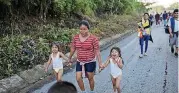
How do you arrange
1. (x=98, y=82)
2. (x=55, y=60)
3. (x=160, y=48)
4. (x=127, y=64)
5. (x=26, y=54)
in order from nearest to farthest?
1. (x=55, y=60)
2. (x=98, y=82)
3. (x=26, y=54)
4. (x=127, y=64)
5. (x=160, y=48)

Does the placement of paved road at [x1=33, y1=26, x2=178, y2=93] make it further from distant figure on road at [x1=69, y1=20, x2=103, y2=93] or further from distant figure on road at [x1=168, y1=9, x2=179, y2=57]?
distant figure on road at [x1=69, y1=20, x2=103, y2=93]

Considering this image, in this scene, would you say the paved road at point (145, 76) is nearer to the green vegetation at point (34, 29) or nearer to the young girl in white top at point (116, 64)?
the young girl in white top at point (116, 64)

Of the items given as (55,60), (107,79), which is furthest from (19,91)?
(107,79)

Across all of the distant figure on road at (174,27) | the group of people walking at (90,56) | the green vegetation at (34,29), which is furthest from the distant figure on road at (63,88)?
the distant figure on road at (174,27)

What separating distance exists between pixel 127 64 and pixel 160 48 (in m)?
4.49

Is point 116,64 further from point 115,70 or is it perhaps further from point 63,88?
point 63,88

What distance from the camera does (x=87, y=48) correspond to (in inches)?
277

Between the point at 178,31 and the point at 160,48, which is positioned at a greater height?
the point at 178,31

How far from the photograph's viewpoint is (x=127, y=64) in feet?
39.1

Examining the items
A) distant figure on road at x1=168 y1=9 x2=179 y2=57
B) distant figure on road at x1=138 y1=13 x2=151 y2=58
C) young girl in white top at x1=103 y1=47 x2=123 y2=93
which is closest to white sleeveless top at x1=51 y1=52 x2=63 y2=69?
young girl in white top at x1=103 y1=47 x2=123 y2=93

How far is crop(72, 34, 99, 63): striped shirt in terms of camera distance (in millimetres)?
7027

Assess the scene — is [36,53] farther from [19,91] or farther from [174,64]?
[174,64]

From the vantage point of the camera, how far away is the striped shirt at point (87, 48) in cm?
703

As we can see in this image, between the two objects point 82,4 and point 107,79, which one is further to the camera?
point 82,4
